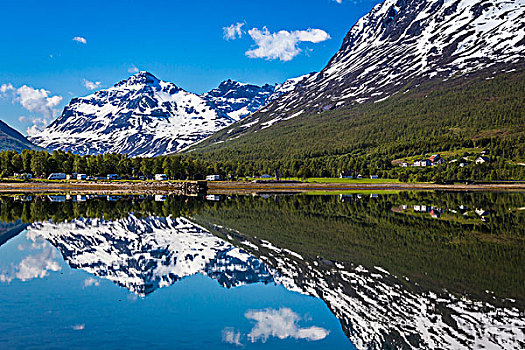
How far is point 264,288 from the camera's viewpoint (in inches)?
771

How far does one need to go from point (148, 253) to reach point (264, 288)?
34.4ft

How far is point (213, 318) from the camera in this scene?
15125 mm

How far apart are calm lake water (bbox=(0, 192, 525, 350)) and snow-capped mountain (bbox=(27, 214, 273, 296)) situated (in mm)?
118

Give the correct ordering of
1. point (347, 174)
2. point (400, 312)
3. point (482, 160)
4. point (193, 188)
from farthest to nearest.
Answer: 1. point (347, 174)
2. point (482, 160)
3. point (193, 188)
4. point (400, 312)

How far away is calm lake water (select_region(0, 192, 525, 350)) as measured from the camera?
13.5 m

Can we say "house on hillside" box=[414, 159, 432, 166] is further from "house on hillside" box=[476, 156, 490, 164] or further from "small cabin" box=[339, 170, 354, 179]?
"small cabin" box=[339, 170, 354, 179]

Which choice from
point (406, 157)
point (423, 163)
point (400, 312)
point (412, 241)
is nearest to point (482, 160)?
point (423, 163)

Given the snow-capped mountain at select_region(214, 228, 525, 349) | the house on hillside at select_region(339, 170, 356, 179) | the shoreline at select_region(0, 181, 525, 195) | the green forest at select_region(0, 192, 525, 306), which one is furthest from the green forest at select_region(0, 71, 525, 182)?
the snow-capped mountain at select_region(214, 228, 525, 349)

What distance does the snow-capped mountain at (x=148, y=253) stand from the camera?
21000 mm

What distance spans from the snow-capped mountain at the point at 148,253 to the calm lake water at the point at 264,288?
0.12 m

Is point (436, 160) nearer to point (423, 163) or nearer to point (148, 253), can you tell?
point (423, 163)

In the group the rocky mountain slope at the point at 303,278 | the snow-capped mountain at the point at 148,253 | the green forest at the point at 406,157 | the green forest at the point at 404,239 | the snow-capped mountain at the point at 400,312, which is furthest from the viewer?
the green forest at the point at 406,157

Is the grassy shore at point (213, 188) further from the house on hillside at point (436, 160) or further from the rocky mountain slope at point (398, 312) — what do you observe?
the rocky mountain slope at point (398, 312)

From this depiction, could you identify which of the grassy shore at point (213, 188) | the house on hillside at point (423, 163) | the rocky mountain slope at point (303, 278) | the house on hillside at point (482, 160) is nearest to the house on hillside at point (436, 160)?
the house on hillside at point (423, 163)
